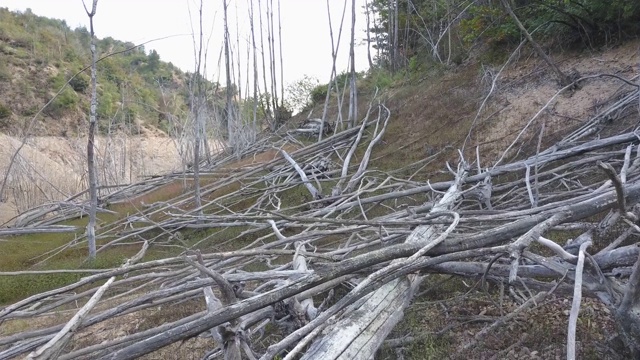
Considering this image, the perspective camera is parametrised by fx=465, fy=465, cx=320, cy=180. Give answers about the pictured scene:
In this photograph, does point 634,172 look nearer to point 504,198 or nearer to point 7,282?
point 504,198

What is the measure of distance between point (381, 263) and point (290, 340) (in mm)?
582

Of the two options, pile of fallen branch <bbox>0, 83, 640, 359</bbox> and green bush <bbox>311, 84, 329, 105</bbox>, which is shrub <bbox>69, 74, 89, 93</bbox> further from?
pile of fallen branch <bbox>0, 83, 640, 359</bbox>

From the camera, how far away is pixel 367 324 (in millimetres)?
1915

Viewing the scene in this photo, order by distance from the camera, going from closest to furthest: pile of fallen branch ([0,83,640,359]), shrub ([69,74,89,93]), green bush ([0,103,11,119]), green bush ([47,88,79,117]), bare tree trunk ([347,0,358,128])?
pile of fallen branch ([0,83,640,359])
bare tree trunk ([347,0,358,128])
green bush ([0,103,11,119])
green bush ([47,88,79,117])
shrub ([69,74,89,93])

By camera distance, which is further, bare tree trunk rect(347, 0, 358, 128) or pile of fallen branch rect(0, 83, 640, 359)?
bare tree trunk rect(347, 0, 358, 128)

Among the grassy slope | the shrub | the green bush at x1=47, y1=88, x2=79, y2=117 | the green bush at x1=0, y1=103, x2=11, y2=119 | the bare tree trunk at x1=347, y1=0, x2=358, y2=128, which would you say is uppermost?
the shrub

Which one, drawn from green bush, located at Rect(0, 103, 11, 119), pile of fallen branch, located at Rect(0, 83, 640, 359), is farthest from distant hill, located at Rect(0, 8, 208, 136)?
pile of fallen branch, located at Rect(0, 83, 640, 359)

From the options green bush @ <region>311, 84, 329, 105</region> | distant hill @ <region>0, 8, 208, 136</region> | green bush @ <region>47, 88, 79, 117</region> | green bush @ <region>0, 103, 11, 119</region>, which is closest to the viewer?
green bush @ <region>311, 84, 329, 105</region>

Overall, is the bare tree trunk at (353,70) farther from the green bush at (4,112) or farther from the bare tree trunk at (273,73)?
the green bush at (4,112)

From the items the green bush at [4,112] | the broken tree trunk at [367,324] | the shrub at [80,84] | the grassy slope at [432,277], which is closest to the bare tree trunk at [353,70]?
the grassy slope at [432,277]

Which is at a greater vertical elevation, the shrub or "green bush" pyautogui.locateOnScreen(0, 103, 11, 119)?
the shrub

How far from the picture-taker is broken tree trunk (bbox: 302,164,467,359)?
172cm

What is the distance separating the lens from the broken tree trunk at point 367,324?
67.7 inches

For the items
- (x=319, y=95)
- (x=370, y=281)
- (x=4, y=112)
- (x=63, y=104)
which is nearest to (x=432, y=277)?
(x=370, y=281)
